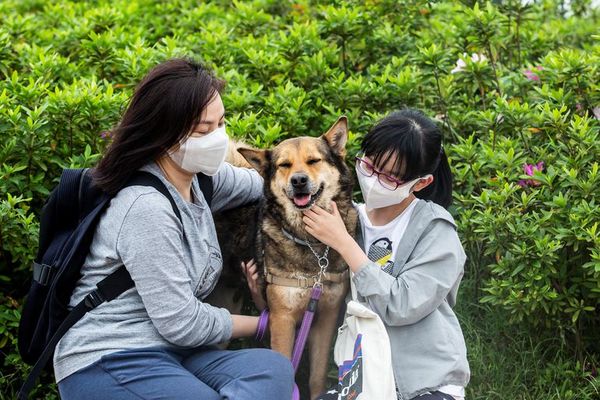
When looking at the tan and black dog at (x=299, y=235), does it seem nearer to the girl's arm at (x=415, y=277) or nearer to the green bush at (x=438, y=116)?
the girl's arm at (x=415, y=277)

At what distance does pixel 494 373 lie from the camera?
4.39 m

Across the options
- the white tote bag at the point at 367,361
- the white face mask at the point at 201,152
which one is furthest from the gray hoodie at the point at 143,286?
the white tote bag at the point at 367,361

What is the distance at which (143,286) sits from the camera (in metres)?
3.14

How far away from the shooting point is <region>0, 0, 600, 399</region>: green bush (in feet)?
13.7

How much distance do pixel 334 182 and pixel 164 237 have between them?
1117 mm

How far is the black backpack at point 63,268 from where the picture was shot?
321 cm

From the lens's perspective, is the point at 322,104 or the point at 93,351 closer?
the point at 93,351

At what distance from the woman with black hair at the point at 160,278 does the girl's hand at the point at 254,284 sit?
0.65 metres

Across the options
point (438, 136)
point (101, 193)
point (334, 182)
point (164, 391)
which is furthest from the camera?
point (334, 182)

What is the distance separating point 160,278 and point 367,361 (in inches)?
37.8

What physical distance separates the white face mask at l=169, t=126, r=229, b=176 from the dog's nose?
18.9 inches

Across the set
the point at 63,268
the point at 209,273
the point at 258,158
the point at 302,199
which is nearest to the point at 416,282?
the point at 302,199

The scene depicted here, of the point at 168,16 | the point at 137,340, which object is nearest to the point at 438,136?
the point at 137,340

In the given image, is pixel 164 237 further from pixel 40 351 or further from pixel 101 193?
pixel 40 351
